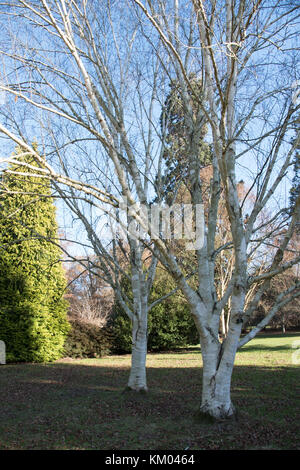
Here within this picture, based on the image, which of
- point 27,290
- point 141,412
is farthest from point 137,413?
point 27,290

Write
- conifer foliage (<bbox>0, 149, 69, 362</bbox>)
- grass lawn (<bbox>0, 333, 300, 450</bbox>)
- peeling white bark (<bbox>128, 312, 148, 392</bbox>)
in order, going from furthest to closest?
1. conifer foliage (<bbox>0, 149, 69, 362</bbox>)
2. peeling white bark (<bbox>128, 312, 148, 392</bbox>)
3. grass lawn (<bbox>0, 333, 300, 450</bbox>)

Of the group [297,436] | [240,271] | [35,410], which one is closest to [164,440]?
[297,436]

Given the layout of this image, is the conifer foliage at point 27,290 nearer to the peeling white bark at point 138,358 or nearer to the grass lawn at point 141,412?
the grass lawn at point 141,412

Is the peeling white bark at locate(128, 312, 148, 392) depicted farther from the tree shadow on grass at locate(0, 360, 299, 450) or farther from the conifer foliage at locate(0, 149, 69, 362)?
the conifer foliage at locate(0, 149, 69, 362)

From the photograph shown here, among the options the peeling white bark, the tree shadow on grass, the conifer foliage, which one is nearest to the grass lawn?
the tree shadow on grass

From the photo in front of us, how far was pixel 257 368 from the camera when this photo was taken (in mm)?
10398

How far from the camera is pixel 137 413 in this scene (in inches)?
216

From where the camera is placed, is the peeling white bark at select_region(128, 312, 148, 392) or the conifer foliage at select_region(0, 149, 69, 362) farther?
the conifer foliage at select_region(0, 149, 69, 362)

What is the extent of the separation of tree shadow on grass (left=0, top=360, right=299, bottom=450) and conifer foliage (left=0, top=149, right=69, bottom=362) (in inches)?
117

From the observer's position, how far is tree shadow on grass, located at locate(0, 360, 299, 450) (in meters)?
4.07

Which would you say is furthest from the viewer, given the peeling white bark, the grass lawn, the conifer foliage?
the conifer foliage

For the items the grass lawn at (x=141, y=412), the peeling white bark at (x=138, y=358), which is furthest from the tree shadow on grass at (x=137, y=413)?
the peeling white bark at (x=138, y=358)

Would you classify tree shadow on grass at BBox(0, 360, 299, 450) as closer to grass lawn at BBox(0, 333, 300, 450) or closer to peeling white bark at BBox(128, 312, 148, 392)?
grass lawn at BBox(0, 333, 300, 450)

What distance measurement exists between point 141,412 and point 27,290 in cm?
835
